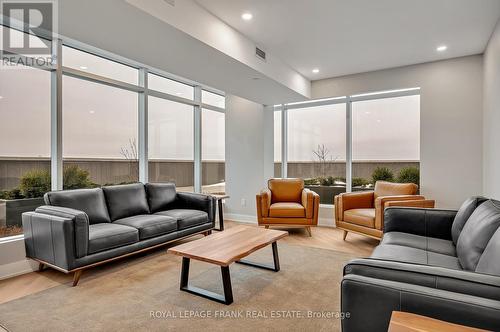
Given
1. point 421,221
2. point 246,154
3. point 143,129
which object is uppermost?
point 143,129

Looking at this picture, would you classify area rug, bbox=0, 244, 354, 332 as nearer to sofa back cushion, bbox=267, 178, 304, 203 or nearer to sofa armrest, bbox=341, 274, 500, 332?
sofa armrest, bbox=341, 274, 500, 332

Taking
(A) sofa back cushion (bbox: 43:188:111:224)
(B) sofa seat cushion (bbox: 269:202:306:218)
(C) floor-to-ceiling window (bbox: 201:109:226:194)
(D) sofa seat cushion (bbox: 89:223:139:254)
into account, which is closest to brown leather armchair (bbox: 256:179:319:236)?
(B) sofa seat cushion (bbox: 269:202:306:218)

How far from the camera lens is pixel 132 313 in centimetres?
216

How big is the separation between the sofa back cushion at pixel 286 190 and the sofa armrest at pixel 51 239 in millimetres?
3066

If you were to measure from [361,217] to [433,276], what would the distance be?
277 cm

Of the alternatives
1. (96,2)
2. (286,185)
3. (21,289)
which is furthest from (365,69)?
(21,289)

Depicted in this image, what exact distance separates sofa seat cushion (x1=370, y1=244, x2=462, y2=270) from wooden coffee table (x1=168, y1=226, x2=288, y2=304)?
105 centimetres

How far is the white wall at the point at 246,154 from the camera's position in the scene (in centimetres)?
562

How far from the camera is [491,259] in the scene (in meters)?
1.44

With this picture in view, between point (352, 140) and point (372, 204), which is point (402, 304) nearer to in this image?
point (372, 204)

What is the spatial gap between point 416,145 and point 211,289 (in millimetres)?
4163

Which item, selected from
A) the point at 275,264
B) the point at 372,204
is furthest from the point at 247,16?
the point at 372,204

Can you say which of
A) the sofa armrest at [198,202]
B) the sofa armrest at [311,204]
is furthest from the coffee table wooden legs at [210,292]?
the sofa armrest at [311,204]

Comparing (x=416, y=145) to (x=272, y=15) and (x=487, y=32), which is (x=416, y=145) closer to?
(x=487, y=32)
